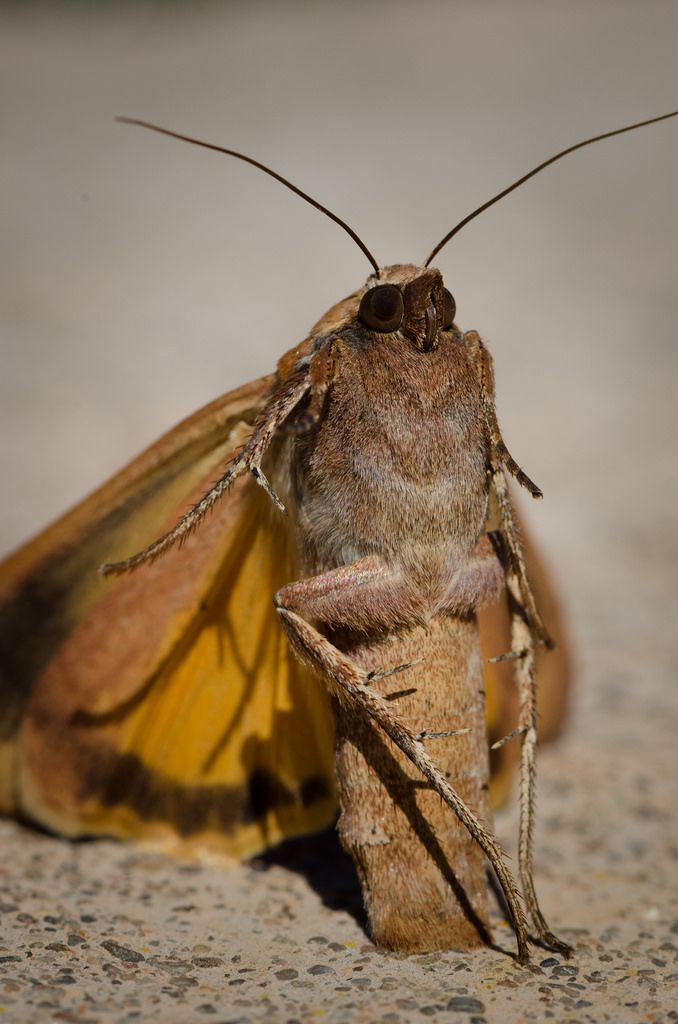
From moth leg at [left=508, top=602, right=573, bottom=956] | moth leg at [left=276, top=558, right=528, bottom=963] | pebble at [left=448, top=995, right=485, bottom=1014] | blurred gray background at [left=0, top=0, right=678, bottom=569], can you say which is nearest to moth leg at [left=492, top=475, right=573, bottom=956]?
moth leg at [left=508, top=602, right=573, bottom=956]

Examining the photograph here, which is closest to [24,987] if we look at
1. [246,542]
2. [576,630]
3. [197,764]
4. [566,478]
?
A: [197,764]

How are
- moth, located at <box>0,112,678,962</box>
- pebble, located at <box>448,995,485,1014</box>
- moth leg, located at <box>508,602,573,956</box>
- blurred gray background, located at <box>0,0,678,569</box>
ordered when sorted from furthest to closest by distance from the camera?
blurred gray background, located at <box>0,0,678,569</box>
moth leg, located at <box>508,602,573,956</box>
moth, located at <box>0,112,678,962</box>
pebble, located at <box>448,995,485,1014</box>

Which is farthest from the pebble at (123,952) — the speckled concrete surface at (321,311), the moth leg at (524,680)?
the moth leg at (524,680)

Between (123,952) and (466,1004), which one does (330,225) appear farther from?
(466,1004)

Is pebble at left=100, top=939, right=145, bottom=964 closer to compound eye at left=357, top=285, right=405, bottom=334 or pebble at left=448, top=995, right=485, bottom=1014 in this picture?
pebble at left=448, top=995, right=485, bottom=1014

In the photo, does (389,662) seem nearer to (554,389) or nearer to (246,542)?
(246,542)

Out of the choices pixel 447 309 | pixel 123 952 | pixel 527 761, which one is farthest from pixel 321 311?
pixel 123 952

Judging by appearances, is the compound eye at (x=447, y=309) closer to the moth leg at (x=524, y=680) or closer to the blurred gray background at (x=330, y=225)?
the moth leg at (x=524, y=680)
